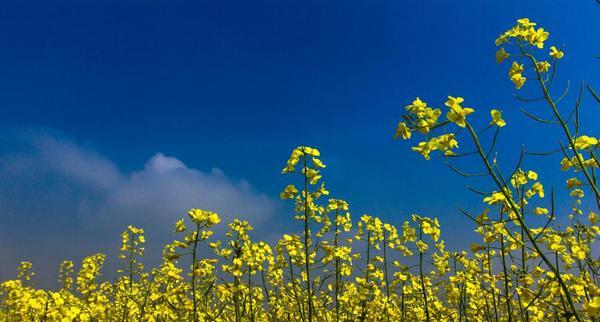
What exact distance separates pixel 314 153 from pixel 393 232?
9.69 ft

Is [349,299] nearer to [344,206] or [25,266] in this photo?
[344,206]

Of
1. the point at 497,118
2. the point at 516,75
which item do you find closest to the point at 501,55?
the point at 516,75

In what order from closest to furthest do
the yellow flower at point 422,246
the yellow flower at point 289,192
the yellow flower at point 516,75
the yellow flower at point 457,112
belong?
1. the yellow flower at point 457,112
2. the yellow flower at point 516,75
3. the yellow flower at point 289,192
4. the yellow flower at point 422,246

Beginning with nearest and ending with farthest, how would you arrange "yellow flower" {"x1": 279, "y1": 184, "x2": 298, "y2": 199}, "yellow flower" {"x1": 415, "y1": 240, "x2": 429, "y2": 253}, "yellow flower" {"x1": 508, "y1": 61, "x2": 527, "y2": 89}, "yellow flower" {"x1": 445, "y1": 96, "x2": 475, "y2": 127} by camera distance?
"yellow flower" {"x1": 445, "y1": 96, "x2": 475, "y2": 127} < "yellow flower" {"x1": 508, "y1": 61, "x2": 527, "y2": 89} < "yellow flower" {"x1": 279, "y1": 184, "x2": 298, "y2": 199} < "yellow flower" {"x1": 415, "y1": 240, "x2": 429, "y2": 253}

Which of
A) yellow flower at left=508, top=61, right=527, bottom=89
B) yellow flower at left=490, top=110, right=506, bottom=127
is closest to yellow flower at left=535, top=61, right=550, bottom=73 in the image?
yellow flower at left=508, top=61, right=527, bottom=89

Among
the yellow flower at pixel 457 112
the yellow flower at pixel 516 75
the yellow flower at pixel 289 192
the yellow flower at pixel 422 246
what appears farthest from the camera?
the yellow flower at pixel 422 246

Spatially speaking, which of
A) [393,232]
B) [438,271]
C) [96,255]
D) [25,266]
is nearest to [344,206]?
[393,232]

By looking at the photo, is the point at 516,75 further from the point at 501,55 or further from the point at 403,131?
the point at 403,131

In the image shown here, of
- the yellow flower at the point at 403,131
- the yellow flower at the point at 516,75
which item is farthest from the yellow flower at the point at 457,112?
the yellow flower at the point at 516,75

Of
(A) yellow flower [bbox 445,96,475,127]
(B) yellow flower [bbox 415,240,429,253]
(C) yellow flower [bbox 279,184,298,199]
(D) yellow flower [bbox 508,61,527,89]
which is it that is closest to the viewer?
(A) yellow flower [bbox 445,96,475,127]

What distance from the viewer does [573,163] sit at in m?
2.80

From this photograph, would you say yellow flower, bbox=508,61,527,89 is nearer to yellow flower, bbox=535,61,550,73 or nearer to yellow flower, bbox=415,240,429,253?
yellow flower, bbox=535,61,550,73

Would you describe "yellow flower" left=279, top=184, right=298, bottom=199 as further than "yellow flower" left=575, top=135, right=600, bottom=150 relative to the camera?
Yes

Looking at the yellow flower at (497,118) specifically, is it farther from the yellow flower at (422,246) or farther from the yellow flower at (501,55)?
the yellow flower at (422,246)
